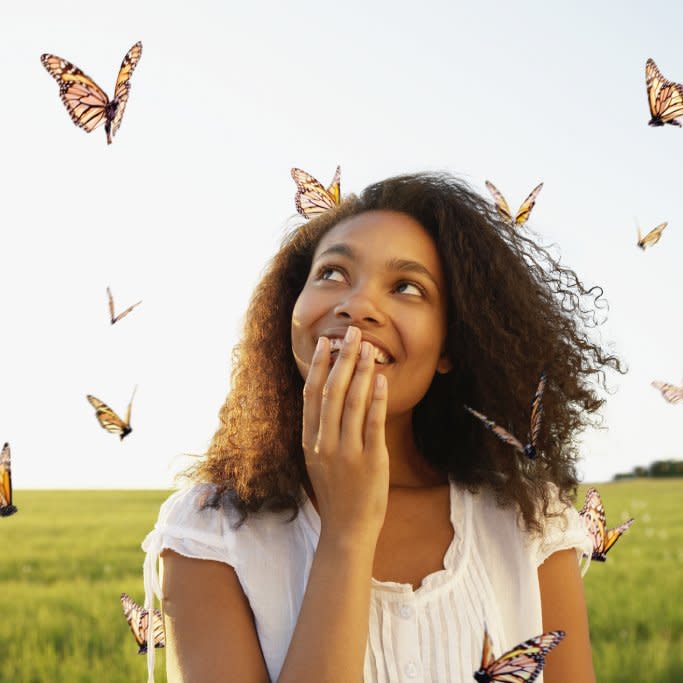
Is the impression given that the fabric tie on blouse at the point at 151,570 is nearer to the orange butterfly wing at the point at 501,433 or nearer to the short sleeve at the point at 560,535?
the orange butterfly wing at the point at 501,433

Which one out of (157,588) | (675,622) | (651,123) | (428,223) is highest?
(651,123)

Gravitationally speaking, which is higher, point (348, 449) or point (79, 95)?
point (79, 95)

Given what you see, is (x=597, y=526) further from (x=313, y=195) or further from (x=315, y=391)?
(x=313, y=195)

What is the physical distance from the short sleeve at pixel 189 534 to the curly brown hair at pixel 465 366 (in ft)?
0.36

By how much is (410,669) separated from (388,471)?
0.61 metres

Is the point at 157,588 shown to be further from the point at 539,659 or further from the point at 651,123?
the point at 651,123

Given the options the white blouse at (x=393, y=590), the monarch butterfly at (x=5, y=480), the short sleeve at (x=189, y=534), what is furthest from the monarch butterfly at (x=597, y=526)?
the monarch butterfly at (x=5, y=480)

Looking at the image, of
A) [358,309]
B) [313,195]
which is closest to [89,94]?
[313,195]

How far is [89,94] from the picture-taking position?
389 cm

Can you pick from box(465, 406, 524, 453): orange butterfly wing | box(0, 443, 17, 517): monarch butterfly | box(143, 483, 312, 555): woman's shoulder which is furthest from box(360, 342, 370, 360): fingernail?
box(0, 443, 17, 517): monarch butterfly

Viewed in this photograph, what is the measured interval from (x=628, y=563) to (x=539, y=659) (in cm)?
879

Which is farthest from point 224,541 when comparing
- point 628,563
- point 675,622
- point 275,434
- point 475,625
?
point 628,563

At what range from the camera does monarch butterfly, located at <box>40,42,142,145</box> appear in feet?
12.3

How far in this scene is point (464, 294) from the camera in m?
3.09
